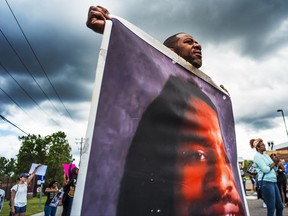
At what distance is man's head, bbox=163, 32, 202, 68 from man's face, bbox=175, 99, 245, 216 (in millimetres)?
298

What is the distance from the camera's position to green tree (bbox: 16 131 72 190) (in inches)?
1628

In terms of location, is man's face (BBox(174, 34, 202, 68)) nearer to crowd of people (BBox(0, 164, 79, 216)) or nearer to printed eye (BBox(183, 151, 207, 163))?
printed eye (BBox(183, 151, 207, 163))

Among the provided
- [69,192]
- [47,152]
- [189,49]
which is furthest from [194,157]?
[47,152]

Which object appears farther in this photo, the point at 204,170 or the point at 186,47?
the point at 186,47

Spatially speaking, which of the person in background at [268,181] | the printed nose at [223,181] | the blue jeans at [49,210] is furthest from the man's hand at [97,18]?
the blue jeans at [49,210]

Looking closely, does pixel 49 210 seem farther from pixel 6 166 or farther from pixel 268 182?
pixel 6 166

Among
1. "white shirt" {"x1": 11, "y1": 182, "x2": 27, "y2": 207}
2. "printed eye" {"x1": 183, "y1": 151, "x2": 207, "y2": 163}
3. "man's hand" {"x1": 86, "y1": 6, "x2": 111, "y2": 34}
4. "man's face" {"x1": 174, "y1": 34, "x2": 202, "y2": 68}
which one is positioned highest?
"man's face" {"x1": 174, "y1": 34, "x2": 202, "y2": 68}

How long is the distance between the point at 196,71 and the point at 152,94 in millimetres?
557

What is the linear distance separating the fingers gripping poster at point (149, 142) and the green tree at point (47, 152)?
140ft

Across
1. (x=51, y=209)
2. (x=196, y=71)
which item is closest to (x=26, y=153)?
(x=51, y=209)

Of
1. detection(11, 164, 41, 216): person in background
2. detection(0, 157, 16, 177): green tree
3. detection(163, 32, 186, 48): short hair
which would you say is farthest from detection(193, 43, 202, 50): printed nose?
detection(0, 157, 16, 177): green tree

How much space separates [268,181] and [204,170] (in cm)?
250

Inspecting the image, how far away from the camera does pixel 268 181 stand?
131 inches

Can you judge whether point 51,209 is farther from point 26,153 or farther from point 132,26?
point 26,153
